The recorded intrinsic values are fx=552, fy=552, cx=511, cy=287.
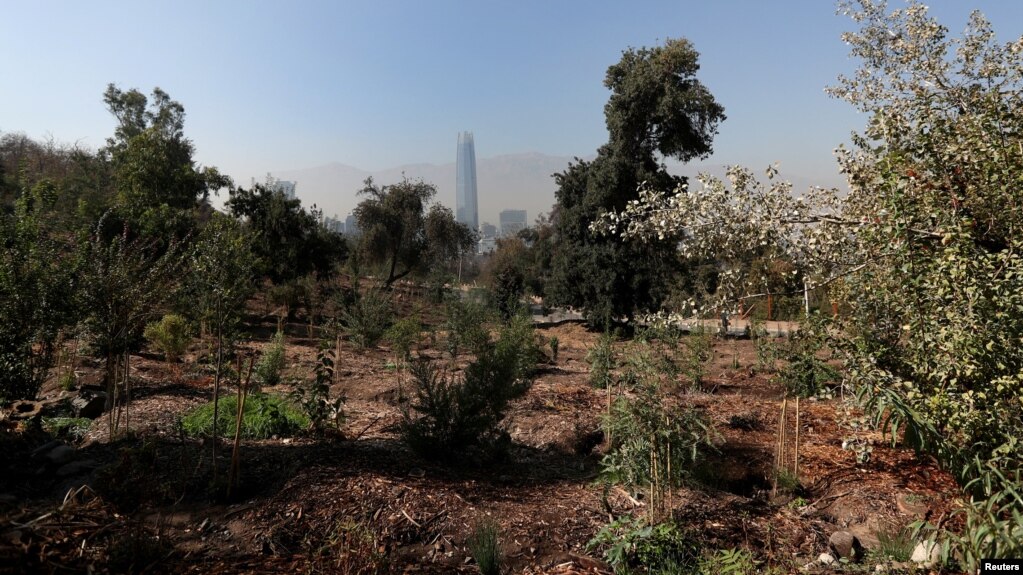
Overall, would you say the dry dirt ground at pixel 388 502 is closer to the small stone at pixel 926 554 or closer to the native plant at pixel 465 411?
the native plant at pixel 465 411

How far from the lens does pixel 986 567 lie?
7.82ft

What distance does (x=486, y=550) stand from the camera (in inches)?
131

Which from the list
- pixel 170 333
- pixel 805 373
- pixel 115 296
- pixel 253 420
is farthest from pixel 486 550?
pixel 170 333

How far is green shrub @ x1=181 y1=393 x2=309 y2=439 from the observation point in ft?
19.8

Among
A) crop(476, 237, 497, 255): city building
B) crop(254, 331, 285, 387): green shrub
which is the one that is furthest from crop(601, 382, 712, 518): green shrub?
crop(476, 237, 497, 255): city building

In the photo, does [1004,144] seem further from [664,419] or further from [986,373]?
[664,419]

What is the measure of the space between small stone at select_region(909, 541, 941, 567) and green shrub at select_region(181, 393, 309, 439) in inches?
222

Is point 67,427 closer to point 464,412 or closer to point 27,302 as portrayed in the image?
point 27,302

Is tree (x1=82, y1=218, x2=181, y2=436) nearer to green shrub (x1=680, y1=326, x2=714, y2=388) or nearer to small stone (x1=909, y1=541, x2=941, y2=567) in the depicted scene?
small stone (x1=909, y1=541, x2=941, y2=567)

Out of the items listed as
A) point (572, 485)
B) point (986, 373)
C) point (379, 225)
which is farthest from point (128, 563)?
point (379, 225)

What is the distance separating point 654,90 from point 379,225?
50.9ft

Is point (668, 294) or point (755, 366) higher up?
point (668, 294)

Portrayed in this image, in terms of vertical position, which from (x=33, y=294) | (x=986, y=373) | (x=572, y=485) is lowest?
(x=572, y=485)

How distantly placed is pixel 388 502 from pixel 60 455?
3.43 meters
